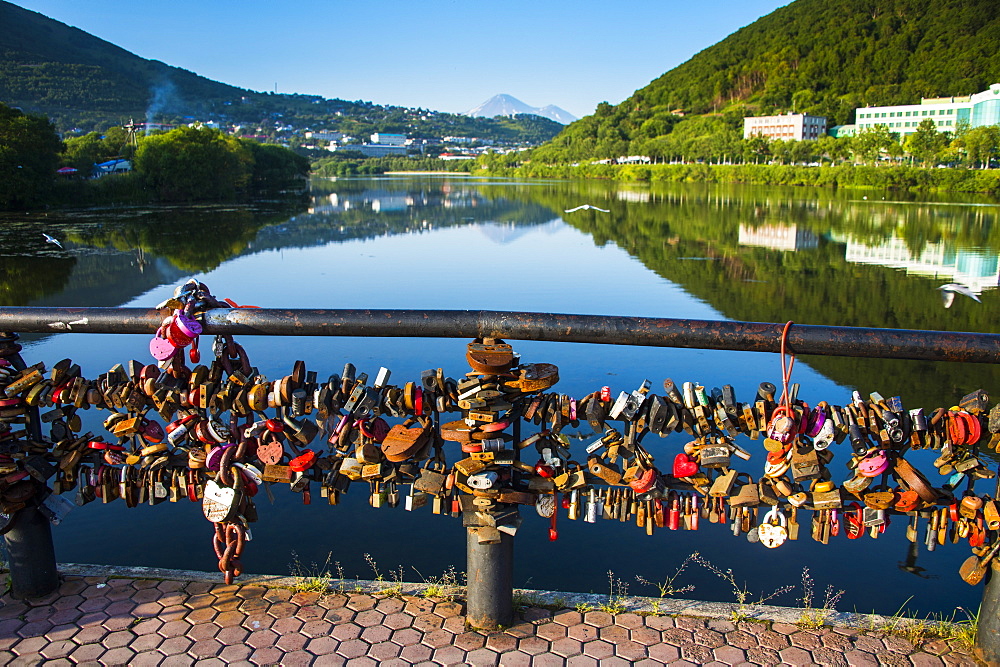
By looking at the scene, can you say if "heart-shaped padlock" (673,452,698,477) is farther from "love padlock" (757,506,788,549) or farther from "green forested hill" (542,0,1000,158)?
"green forested hill" (542,0,1000,158)

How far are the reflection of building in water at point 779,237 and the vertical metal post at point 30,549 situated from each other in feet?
84.2

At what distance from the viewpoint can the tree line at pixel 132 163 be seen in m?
43.8

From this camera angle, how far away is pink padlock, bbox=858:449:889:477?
100 inches

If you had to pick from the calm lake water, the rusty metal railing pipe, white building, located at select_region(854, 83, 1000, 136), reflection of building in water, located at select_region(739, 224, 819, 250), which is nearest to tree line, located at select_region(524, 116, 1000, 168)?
white building, located at select_region(854, 83, 1000, 136)

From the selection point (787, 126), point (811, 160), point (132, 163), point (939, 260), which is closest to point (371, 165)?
point (787, 126)

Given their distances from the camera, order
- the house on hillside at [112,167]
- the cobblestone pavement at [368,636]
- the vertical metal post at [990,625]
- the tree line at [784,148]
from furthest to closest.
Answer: the tree line at [784,148]
the house on hillside at [112,167]
the cobblestone pavement at [368,636]
the vertical metal post at [990,625]

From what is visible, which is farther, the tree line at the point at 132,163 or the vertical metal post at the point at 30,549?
the tree line at the point at 132,163

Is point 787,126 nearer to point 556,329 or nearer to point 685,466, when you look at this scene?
point 685,466

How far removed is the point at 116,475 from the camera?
9.66 ft

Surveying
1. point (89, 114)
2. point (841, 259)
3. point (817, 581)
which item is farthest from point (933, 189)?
point (89, 114)

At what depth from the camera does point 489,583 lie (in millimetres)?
2715

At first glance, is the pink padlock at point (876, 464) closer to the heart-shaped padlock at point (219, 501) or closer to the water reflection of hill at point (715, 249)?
the heart-shaped padlock at point (219, 501)

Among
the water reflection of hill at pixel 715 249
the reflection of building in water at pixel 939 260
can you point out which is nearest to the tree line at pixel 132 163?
the water reflection of hill at pixel 715 249

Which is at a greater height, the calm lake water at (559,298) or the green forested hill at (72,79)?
the green forested hill at (72,79)
